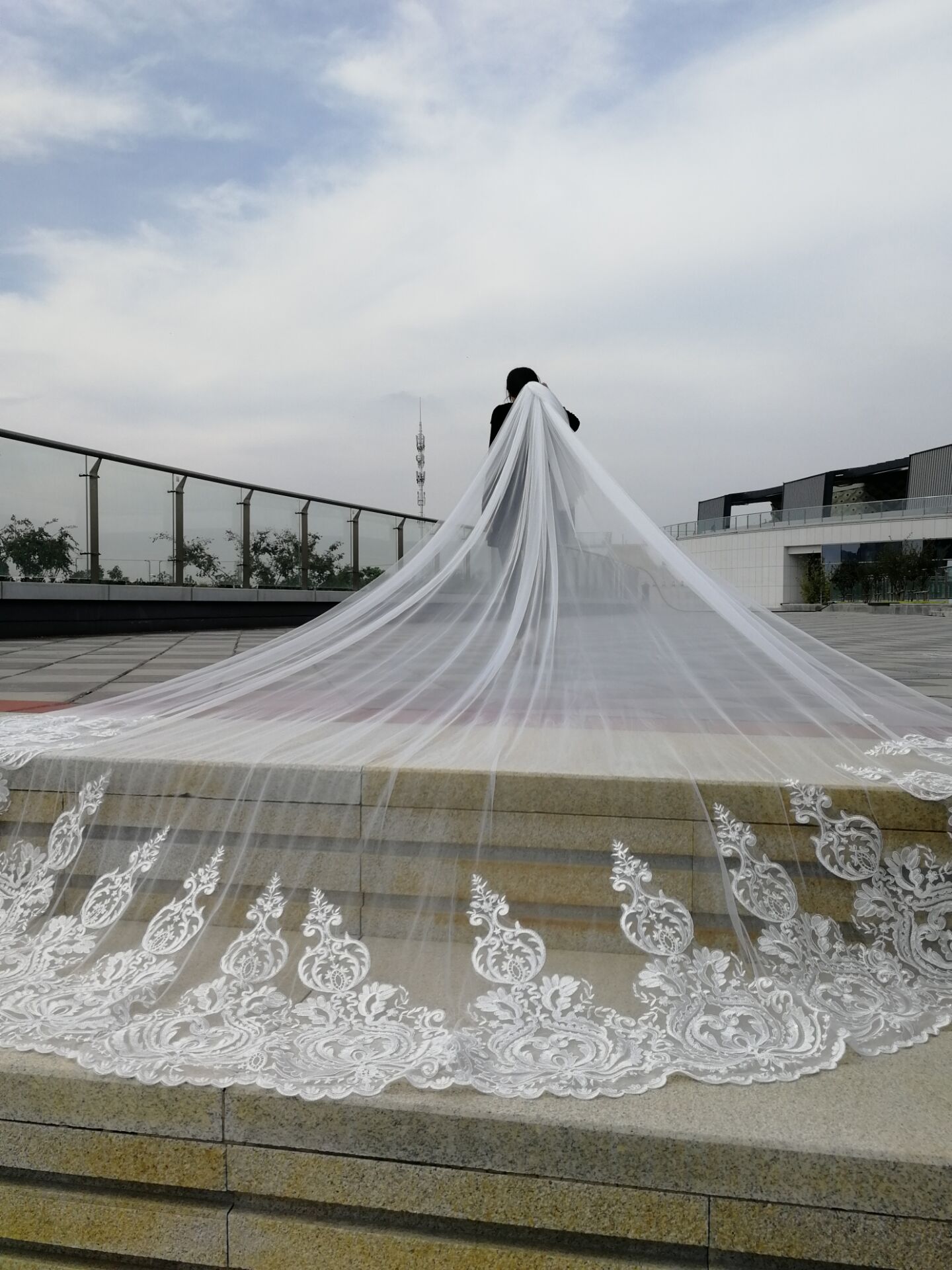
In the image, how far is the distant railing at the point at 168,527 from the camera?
22.2 ft

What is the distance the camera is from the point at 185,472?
832cm

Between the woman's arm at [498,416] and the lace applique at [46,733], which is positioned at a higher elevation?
the woman's arm at [498,416]

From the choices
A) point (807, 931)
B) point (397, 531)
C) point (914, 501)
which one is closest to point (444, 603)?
point (807, 931)

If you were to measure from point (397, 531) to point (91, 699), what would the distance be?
821 cm

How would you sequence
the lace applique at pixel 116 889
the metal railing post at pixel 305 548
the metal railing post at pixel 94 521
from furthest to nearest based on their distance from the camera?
the metal railing post at pixel 305 548, the metal railing post at pixel 94 521, the lace applique at pixel 116 889

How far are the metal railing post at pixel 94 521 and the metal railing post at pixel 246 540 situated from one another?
6.82 ft

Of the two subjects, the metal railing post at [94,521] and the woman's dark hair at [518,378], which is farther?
the metal railing post at [94,521]

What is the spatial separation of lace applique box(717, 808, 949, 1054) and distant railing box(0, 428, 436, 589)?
14.0ft

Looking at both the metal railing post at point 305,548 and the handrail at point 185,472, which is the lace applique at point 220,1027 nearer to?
the handrail at point 185,472

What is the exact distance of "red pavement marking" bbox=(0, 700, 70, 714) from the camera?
2.84 m

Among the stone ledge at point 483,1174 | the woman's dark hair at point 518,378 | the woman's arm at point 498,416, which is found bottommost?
the stone ledge at point 483,1174

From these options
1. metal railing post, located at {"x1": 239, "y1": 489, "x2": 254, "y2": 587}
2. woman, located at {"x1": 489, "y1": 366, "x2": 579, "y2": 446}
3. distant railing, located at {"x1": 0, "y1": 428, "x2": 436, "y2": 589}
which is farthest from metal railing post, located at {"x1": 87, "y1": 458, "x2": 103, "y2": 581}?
woman, located at {"x1": 489, "y1": 366, "x2": 579, "y2": 446}

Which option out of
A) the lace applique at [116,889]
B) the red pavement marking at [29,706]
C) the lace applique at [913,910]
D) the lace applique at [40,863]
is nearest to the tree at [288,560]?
the red pavement marking at [29,706]

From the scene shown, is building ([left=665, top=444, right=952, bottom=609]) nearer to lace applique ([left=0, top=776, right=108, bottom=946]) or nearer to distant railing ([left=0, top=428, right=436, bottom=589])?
distant railing ([left=0, top=428, right=436, bottom=589])
